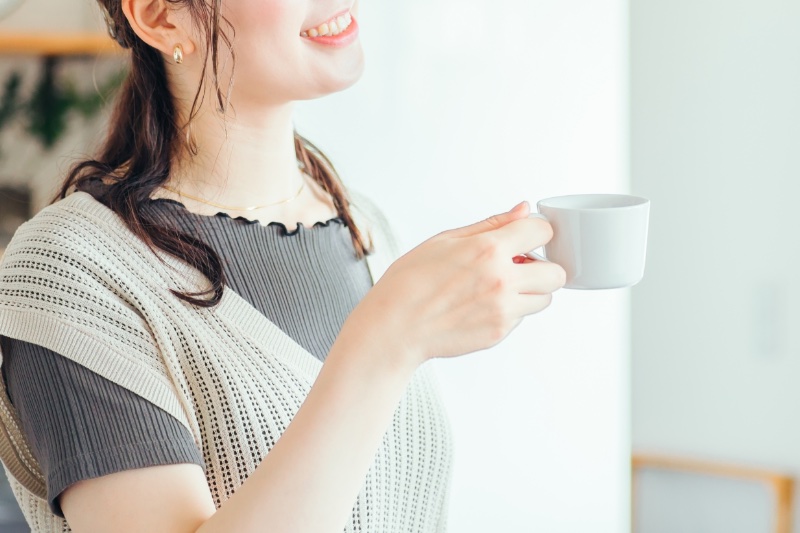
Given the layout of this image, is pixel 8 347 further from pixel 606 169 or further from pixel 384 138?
pixel 606 169

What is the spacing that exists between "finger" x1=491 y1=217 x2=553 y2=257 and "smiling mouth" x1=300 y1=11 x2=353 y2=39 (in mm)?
403

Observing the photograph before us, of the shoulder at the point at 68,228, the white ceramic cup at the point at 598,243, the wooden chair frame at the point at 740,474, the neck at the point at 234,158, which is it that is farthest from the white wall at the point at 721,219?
the shoulder at the point at 68,228

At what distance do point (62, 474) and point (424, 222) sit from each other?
859 millimetres

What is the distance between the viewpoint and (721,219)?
2.17 metres

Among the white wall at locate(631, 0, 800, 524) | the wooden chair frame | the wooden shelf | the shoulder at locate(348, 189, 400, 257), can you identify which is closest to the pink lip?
the shoulder at locate(348, 189, 400, 257)

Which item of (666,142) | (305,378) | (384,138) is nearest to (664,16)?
(666,142)

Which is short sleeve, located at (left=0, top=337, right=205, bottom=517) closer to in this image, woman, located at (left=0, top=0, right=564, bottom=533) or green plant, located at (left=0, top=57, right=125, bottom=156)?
woman, located at (left=0, top=0, right=564, bottom=533)

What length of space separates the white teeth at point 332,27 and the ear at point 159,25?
133 millimetres

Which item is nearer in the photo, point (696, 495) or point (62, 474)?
point (62, 474)

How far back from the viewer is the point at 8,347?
79 centimetres

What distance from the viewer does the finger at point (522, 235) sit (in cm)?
64

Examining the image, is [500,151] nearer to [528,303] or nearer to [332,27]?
[332,27]

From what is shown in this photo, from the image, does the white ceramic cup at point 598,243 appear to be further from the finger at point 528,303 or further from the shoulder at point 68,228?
the shoulder at point 68,228

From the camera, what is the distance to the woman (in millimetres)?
643
